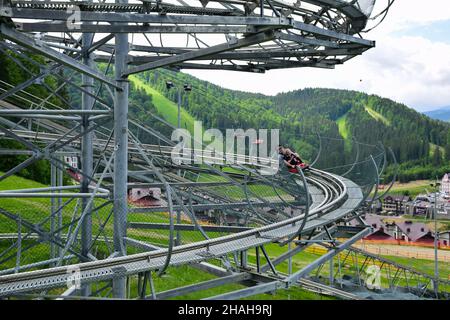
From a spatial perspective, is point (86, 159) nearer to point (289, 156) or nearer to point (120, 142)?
point (120, 142)

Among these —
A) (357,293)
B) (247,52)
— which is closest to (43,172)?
(357,293)

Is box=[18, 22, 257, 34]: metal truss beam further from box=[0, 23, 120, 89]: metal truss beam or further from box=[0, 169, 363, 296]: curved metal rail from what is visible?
box=[0, 169, 363, 296]: curved metal rail

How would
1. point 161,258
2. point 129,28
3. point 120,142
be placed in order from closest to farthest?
point 129,28 < point 161,258 < point 120,142

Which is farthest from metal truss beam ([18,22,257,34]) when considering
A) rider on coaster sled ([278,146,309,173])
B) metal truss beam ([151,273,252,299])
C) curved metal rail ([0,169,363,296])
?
rider on coaster sled ([278,146,309,173])

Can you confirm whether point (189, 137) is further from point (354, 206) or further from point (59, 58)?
point (59, 58)

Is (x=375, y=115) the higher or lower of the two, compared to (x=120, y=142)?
higher

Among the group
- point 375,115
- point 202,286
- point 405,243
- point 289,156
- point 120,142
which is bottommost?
point 405,243

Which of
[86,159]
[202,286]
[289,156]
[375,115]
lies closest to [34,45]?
[86,159]

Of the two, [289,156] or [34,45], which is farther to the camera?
[289,156]

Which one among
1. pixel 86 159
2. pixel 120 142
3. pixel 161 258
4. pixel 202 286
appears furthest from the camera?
pixel 86 159

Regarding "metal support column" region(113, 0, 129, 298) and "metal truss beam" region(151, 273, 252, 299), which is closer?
"metal truss beam" region(151, 273, 252, 299)

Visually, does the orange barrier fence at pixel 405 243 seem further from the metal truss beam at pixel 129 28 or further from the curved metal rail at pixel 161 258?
the metal truss beam at pixel 129 28
